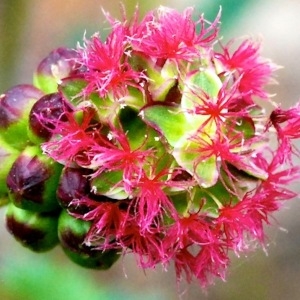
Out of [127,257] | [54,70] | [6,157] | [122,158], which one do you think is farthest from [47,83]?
[127,257]

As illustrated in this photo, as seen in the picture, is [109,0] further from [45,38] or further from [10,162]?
[10,162]

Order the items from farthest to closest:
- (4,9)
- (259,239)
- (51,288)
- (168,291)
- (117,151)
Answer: (168,291), (4,9), (51,288), (259,239), (117,151)

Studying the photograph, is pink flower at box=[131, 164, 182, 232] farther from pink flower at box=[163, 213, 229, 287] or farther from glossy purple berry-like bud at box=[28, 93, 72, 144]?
glossy purple berry-like bud at box=[28, 93, 72, 144]

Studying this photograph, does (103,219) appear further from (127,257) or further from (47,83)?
(127,257)

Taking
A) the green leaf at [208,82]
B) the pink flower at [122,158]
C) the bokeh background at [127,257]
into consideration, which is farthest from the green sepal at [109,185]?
the bokeh background at [127,257]

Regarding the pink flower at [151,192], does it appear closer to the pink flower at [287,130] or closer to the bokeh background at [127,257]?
the pink flower at [287,130]

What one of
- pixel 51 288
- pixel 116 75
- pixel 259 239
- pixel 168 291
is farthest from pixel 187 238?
pixel 168 291

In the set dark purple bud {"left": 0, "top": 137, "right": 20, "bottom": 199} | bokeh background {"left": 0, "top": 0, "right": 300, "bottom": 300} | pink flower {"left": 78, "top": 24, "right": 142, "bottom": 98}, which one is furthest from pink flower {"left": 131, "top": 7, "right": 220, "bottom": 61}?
bokeh background {"left": 0, "top": 0, "right": 300, "bottom": 300}
